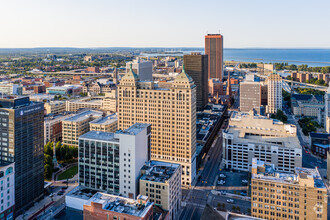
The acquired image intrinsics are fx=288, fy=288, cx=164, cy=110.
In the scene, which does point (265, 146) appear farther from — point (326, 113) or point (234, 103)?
point (234, 103)

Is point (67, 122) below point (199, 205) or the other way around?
the other way around

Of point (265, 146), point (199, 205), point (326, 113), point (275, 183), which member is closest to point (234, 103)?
point (326, 113)

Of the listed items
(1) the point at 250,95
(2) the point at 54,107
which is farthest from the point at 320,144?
(2) the point at 54,107

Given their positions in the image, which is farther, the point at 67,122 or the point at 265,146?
the point at 67,122

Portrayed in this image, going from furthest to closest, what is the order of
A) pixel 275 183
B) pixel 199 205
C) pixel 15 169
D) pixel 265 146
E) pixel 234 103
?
pixel 234 103 < pixel 265 146 < pixel 199 205 < pixel 15 169 < pixel 275 183

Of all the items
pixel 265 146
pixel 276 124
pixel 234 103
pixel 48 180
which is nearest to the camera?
pixel 48 180

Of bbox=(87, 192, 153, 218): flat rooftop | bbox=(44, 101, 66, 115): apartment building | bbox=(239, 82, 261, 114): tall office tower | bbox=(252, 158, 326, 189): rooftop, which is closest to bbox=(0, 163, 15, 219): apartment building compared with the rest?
bbox=(87, 192, 153, 218): flat rooftop

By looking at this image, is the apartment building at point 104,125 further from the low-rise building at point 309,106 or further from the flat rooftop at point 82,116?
the low-rise building at point 309,106
